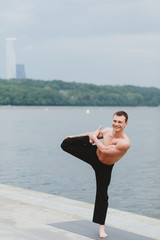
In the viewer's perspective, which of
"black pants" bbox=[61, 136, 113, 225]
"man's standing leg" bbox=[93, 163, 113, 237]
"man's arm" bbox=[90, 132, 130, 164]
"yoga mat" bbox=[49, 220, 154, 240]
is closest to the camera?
"man's arm" bbox=[90, 132, 130, 164]

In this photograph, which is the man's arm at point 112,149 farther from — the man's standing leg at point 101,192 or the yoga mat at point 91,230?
the yoga mat at point 91,230

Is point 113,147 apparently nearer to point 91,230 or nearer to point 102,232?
point 102,232

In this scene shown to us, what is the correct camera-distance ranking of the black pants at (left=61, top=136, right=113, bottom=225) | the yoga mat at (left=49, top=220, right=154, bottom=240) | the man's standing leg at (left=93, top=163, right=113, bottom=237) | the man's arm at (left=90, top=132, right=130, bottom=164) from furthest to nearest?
the yoga mat at (left=49, top=220, right=154, bottom=240) → the man's standing leg at (left=93, top=163, right=113, bottom=237) → the black pants at (left=61, top=136, right=113, bottom=225) → the man's arm at (left=90, top=132, right=130, bottom=164)

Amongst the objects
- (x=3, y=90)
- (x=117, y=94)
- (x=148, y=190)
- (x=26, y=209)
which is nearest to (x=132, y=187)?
(x=148, y=190)

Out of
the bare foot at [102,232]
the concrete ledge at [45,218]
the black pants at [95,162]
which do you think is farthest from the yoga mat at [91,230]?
the black pants at [95,162]

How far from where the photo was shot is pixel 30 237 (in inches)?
255

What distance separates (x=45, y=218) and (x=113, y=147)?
205 centimetres

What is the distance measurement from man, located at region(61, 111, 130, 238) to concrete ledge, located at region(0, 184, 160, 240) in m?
0.57

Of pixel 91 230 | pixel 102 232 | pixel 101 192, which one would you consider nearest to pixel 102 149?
pixel 101 192

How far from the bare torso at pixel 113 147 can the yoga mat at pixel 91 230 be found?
1058mm

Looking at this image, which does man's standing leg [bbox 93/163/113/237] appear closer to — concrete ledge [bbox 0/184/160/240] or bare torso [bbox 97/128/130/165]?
bare torso [bbox 97/128/130/165]

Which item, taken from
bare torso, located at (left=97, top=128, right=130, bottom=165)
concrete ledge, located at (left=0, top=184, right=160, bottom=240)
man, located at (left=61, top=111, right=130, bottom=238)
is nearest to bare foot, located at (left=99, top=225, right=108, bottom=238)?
man, located at (left=61, top=111, right=130, bottom=238)

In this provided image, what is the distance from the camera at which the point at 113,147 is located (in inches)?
248

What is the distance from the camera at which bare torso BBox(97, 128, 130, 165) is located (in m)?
6.27
